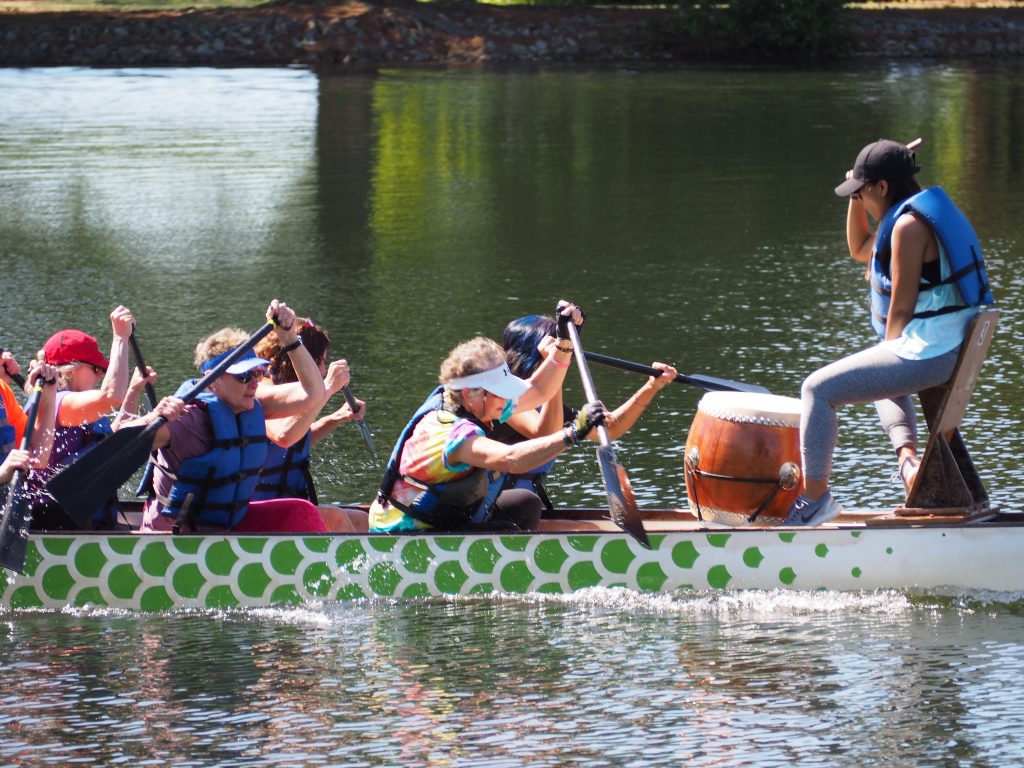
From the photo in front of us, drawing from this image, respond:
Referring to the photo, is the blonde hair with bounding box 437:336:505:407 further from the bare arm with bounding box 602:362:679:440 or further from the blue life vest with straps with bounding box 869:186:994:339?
the blue life vest with straps with bounding box 869:186:994:339

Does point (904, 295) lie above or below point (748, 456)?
above

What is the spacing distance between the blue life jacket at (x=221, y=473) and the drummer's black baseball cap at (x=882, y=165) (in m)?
2.59

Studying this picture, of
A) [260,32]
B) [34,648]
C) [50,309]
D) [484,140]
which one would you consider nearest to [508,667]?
[34,648]

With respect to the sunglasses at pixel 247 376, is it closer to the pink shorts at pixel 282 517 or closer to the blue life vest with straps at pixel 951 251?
the pink shorts at pixel 282 517

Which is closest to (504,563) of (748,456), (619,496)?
(619,496)

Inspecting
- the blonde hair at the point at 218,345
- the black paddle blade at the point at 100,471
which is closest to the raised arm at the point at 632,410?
the blonde hair at the point at 218,345

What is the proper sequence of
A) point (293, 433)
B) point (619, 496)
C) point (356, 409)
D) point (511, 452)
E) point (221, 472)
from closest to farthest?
point (511, 452) < point (619, 496) < point (221, 472) < point (293, 433) < point (356, 409)

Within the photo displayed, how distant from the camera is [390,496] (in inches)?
288

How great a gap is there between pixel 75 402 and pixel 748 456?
285cm

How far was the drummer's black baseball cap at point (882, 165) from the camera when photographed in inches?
277

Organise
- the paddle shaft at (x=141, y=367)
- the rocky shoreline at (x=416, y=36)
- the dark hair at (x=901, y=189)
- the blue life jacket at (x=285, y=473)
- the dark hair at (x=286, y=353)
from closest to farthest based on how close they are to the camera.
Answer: the dark hair at (x=901, y=189), the dark hair at (x=286, y=353), the blue life jacket at (x=285, y=473), the paddle shaft at (x=141, y=367), the rocky shoreline at (x=416, y=36)

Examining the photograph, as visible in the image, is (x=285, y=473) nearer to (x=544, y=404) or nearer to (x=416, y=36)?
(x=544, y=404)

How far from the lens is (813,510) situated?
7309 mm

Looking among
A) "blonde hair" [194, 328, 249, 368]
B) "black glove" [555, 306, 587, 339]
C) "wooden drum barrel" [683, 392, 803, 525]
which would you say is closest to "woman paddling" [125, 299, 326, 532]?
"blonde hair" [194, 328, 249, 368]
